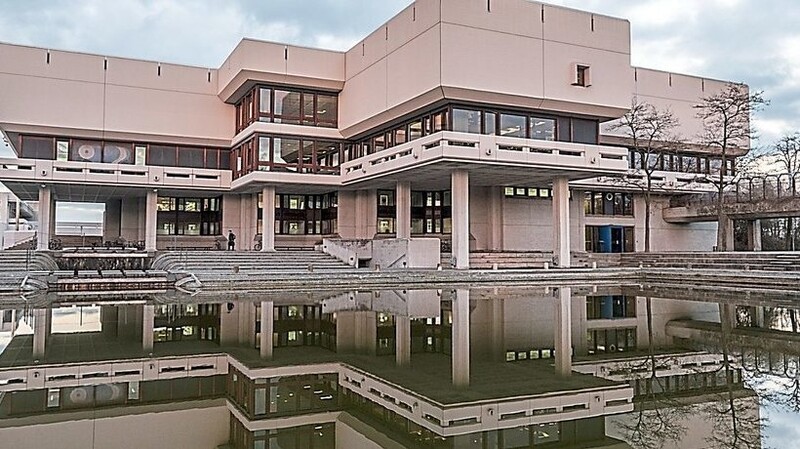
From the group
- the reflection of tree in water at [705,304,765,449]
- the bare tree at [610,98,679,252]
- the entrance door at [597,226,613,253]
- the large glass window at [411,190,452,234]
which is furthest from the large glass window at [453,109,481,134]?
the reflection of tree in water at [705,304,765,449]

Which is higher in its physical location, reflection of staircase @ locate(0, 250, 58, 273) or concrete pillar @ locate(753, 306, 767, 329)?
reflection of staircase @ locate(0, 250, 58, 273)

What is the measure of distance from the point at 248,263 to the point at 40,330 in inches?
602

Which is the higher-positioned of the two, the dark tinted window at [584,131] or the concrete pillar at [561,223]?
the dark tinted window at [584,131]

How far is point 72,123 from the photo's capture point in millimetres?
33469

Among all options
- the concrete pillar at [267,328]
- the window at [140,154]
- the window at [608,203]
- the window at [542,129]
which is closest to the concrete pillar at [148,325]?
the concrete pillar at [267,328]

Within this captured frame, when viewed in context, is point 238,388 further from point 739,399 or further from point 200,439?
point 739,399

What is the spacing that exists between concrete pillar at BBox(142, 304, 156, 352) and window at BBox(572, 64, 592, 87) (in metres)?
20.1

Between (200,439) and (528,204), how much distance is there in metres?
32.9

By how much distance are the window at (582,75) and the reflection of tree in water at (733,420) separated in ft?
71.3

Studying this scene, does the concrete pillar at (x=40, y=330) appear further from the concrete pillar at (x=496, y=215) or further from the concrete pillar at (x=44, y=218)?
the concrete pillar at (x=496, y=215)

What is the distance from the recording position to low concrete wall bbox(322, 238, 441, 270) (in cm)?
2861

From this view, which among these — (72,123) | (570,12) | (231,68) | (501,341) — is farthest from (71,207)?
(501,341)

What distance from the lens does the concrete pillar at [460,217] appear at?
2819 centimetres

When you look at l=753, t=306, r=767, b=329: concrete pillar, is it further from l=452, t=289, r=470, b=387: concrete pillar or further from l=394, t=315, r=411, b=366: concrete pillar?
l=394, t=315, r=411, b=366: concrete pillar
